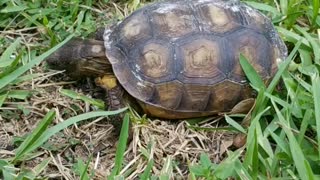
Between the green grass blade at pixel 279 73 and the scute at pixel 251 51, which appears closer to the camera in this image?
the green grass blade at pixel 279 73

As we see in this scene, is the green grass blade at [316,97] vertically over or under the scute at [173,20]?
under

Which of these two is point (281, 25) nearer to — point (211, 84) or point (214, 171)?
point (211, 84)

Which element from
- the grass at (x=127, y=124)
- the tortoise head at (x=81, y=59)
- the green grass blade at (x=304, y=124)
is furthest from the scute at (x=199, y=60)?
the green grass blade at (x=304, y=124)

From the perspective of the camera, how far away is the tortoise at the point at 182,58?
10.00 feet

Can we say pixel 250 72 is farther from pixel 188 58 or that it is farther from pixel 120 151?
pixel 120 151

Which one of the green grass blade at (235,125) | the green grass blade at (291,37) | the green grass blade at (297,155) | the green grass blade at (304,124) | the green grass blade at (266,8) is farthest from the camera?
the green grass blade at (266,8)

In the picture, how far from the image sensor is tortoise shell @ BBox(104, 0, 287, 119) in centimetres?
304

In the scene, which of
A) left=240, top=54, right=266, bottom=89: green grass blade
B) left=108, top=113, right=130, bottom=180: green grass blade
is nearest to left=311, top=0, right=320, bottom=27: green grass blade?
left=240, top=54, right=266, bottom=89: green grass blade

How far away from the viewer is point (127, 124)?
8.75 feet

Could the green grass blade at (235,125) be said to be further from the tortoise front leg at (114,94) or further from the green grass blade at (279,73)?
the tortoise front leg at (114,94)

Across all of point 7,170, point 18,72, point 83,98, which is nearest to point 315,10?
point 83,98

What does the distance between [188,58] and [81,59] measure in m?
0.52

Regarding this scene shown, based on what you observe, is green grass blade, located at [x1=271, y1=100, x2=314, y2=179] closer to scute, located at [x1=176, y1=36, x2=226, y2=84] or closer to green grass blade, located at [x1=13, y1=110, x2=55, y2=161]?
scute, located at [x1=176, y1=36, x2=226, y2=84]

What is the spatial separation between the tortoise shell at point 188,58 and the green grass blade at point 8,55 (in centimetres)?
44
